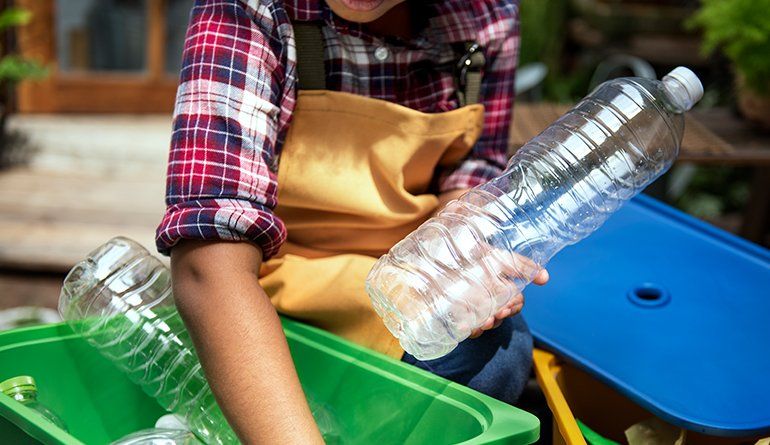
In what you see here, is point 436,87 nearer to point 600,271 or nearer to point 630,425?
point 600,271

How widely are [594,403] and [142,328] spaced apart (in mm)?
813

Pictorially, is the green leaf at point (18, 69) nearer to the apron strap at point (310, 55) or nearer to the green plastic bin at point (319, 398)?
the green plastic bin at point (319, 398)

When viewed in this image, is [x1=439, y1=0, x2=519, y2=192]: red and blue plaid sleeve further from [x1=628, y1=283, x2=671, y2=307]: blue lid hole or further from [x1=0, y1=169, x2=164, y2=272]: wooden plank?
[x1=0, y1=169, x2=164, y2=272]: wooden plank

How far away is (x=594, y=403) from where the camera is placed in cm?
167

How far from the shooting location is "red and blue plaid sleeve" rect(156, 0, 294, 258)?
1.24 meters

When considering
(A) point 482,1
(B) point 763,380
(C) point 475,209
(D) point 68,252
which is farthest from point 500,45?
(D) point 68,252

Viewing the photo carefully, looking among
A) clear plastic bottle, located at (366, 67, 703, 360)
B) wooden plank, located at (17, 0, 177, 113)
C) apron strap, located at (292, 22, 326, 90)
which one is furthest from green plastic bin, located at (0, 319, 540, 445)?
wooden plank, located at (17, 0, 177, 113)

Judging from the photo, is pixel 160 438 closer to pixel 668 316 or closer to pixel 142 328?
pixel 142 328

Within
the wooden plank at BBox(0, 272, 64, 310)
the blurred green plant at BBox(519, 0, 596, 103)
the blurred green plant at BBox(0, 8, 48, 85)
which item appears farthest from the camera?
the blurred green plant at BBox(519, 0, 596, 103)

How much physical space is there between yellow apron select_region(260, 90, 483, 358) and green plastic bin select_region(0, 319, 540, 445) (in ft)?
0.19

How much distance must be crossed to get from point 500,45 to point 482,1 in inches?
3.3

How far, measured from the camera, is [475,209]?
148 centimetres

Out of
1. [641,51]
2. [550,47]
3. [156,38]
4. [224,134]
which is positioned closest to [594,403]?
[224,134]

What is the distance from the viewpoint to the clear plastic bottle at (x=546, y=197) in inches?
54.9
